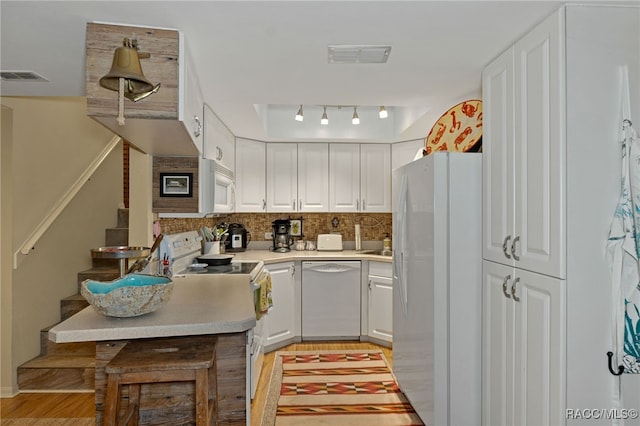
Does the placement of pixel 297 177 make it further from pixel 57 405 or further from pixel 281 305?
pixel 57 405

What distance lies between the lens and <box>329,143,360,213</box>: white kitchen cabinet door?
459cm

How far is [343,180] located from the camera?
4594 mm

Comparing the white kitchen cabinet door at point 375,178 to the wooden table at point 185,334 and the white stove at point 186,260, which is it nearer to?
the white stove at point 186,260

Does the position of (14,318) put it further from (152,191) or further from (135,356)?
(135,356)

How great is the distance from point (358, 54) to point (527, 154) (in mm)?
960

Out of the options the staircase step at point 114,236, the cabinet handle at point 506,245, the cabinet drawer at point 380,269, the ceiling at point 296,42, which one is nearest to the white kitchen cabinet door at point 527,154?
the cabinet handle at point 506,245

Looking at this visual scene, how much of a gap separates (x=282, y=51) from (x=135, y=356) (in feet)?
5.05

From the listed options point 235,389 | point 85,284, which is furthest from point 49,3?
point 235,389

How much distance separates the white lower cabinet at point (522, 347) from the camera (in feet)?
5.28

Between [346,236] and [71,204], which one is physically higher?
[71,204]

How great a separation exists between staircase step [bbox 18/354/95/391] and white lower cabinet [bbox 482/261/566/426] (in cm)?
282

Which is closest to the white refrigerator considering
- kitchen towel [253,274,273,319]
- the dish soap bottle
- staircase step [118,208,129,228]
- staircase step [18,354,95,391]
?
kitchen towel [253,274,273,319]


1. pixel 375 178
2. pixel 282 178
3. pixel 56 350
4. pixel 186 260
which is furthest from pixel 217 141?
pixel 56 350

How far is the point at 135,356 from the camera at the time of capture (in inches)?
61.4
